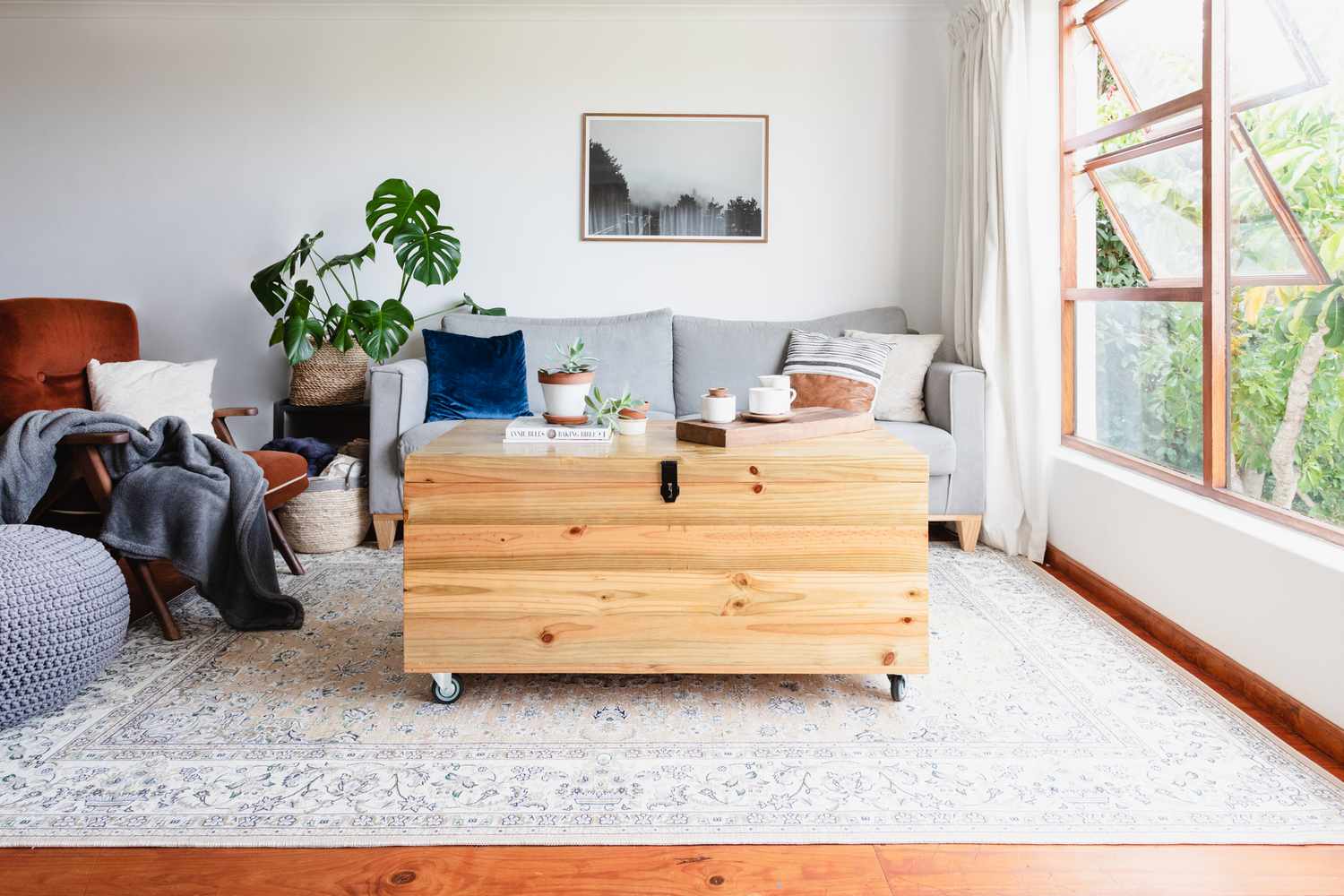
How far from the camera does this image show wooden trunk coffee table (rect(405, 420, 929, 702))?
2.02 meters

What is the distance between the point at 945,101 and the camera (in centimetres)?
429

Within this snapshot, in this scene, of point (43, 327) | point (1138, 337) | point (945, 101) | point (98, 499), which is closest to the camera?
point (98, 499)

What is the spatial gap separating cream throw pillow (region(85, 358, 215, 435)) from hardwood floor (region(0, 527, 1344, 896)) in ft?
6.66

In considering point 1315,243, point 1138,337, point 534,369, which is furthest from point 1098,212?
point 534,369

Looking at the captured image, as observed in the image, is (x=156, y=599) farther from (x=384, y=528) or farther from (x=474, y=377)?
(x=474, y=377)

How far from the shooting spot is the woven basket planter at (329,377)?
403cm

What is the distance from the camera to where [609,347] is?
159 inches

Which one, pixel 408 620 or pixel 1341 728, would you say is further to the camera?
pixel 408 620

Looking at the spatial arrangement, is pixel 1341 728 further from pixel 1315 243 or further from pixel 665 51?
pixel 665 51

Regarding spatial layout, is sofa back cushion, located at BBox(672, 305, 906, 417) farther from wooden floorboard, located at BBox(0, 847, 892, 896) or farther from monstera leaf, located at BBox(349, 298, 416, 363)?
wooden floorboard, located at BBox(0, 847, 892, 896)

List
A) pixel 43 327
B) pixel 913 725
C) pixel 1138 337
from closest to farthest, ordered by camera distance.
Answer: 1. pixel 913 725
2. pixel 1138 337
3. pixel 43 327

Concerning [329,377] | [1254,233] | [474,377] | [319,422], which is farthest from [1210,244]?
[319,422]

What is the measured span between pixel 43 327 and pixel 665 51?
281 centimetres

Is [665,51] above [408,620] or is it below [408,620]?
above
